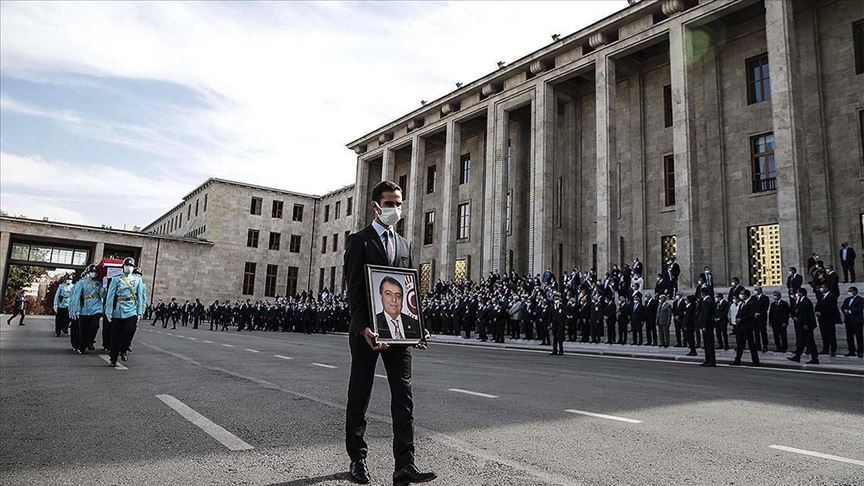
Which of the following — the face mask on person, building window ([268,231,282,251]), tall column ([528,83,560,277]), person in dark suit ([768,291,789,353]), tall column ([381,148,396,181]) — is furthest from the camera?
building window ([268,231,282,251])

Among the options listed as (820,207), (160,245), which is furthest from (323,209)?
(820,207)

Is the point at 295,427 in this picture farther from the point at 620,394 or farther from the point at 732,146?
the point at 732,146

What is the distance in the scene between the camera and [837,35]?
79.3ft

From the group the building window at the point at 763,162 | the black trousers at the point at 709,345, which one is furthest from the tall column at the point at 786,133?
the black trousers at the point at 709,345

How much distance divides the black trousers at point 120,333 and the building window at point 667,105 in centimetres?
2789

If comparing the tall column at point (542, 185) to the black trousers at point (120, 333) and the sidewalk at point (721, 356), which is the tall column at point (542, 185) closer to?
the sidewalk at point (721, 356)

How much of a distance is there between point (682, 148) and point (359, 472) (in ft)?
84.8

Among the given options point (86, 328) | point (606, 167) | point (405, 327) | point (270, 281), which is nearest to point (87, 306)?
point (86, 328)

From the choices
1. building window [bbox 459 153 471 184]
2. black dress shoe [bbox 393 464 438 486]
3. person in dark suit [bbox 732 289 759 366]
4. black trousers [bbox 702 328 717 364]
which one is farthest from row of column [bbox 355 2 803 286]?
black dress shoe [bbox 393 464 438 486]

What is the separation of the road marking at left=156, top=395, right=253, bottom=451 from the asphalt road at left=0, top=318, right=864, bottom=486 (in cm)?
2

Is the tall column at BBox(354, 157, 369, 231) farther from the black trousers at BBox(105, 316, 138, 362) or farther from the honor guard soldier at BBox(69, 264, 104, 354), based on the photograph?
the black trousers at BBox(105, 316, 138, 362)

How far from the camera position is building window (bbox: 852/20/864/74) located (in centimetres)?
2342

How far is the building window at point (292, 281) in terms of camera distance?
63.1m

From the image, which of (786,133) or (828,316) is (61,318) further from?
(786,133)
